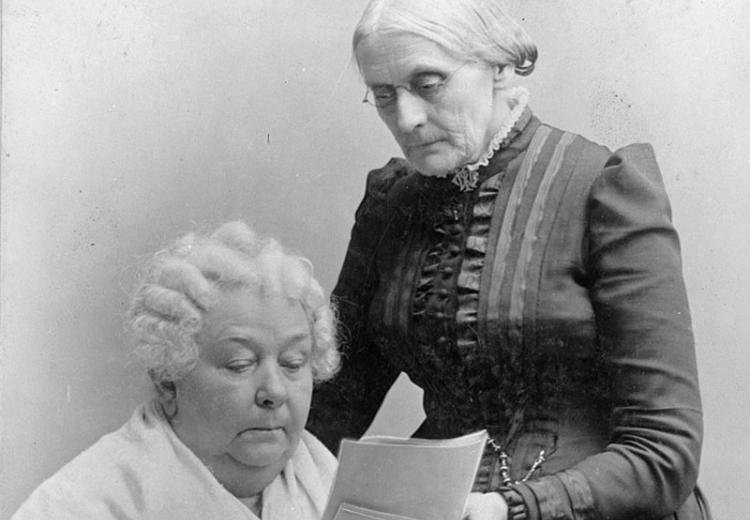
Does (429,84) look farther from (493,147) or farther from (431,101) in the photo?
(493,147)


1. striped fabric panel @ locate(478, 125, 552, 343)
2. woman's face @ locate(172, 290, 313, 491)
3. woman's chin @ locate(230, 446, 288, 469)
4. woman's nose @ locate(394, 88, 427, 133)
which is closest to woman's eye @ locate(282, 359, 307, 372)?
woman's face @ locate(172, 290, 313, 491)

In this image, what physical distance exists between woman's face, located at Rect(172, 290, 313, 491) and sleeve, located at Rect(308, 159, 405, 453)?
12 cm

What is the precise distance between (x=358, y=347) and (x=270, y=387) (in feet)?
0.66

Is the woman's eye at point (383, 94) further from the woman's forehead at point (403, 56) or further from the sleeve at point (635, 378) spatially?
the sleeve at point (635, 378)

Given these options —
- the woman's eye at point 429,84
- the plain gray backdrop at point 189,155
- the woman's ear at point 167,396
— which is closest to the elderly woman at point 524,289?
the woman's eye at point 429,84

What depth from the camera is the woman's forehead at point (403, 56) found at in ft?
4.39

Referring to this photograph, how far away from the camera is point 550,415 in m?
1.38

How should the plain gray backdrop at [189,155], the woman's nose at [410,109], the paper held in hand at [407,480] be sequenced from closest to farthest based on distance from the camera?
the paper held in hand at [407,480]
the woman's nose at [410,109]
the plain gray backdrop at [189,155]

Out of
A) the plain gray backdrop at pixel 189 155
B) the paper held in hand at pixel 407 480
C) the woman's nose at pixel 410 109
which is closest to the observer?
the paper held in hand at pixel 407 480

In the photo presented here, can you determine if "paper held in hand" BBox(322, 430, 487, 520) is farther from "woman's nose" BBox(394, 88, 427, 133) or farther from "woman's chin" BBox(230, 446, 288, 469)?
"woman's nose" BBox(394, 88, 427, 133)

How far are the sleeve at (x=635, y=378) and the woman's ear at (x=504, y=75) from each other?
21 centimetres

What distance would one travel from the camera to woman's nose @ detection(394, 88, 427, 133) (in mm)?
1369

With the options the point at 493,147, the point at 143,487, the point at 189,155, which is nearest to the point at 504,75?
the point at 493,147

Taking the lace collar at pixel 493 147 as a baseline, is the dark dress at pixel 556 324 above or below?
below
